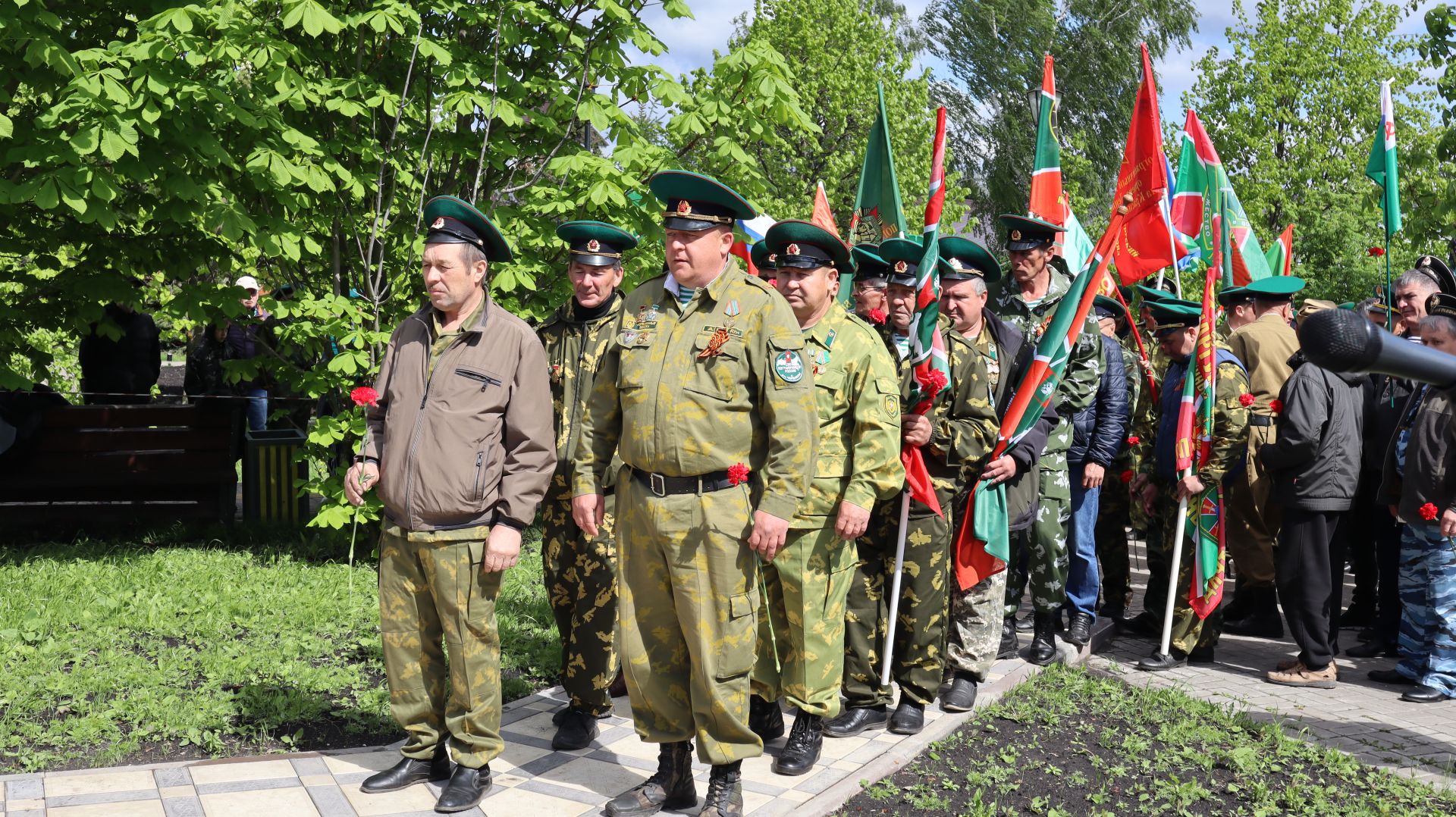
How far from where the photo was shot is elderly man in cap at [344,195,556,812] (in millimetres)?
4480

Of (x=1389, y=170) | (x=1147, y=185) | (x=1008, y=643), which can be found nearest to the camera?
(x=1147, y=185)

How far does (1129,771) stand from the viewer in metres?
5.11

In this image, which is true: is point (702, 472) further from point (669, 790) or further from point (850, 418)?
point (669, 790)

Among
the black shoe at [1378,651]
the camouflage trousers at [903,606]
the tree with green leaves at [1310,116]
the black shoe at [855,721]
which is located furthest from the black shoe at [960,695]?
the tree with green leaves at [1310,116]

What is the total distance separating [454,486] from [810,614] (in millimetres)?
1511

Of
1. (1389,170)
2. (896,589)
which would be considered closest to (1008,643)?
(896,589)

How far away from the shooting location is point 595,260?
5656mm

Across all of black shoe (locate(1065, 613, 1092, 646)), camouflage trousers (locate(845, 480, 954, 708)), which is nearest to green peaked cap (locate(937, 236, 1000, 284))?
camouflage trousers (locate(845, 480, 954, 708))

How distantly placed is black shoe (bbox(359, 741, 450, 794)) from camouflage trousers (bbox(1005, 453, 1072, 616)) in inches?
133

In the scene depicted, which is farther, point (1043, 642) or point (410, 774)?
point (1043, 642)

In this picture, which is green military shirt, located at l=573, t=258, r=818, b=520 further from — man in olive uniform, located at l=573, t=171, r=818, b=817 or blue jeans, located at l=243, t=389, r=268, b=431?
blue jeans, located at l=243, t=389, r=268, b=431

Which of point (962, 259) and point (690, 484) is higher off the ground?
point (962, 259)

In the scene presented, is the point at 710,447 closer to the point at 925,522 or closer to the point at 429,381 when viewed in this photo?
the point at 429,381

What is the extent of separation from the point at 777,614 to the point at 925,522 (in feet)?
3.21
